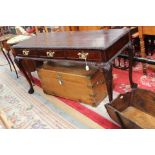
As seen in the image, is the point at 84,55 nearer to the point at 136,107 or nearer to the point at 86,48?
the point at 86,48

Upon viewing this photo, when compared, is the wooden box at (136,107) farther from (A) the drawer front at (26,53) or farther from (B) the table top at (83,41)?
(A) the drawer front at (26,53)

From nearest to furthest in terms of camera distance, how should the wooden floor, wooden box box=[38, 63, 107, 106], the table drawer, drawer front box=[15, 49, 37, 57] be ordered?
the wooden floor → the table drawer → wooden box box=[38, 63, 107, 106] → drawer front box=[15, 49, 37, 57]

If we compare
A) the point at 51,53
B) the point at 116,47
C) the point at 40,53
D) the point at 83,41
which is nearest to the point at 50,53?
the point at 51,53

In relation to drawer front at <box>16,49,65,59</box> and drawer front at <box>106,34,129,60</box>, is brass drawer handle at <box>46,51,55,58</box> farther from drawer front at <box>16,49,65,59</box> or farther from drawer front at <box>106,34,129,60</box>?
drawer front at <box>106,34,129,60</box>

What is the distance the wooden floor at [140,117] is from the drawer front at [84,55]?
624 millimetres

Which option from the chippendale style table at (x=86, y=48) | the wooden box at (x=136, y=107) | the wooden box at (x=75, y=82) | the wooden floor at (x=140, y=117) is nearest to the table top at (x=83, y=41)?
the chippendale style table at (x=86, y=48)

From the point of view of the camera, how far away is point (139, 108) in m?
2.21

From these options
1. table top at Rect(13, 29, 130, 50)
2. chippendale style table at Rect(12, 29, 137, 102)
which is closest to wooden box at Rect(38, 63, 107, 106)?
chippendale style table at Rect(12, 29, 137, 102)

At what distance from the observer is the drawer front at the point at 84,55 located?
202 centimetres

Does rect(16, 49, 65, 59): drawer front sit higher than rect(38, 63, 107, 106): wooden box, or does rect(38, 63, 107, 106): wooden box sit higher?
rect(16, 49, 65, 59): drawer front

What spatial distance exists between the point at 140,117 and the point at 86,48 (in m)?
0.83

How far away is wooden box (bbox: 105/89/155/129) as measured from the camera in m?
→ 2.01

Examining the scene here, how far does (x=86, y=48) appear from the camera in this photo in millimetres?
2053

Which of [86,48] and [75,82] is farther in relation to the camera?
[75,82]
